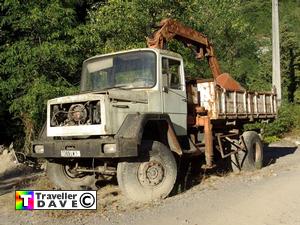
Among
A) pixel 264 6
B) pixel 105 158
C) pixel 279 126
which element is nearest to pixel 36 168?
pixel 105 158

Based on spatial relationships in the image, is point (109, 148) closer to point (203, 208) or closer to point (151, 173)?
point (151, 173)

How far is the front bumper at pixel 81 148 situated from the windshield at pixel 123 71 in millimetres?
1602

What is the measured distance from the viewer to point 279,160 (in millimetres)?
14562

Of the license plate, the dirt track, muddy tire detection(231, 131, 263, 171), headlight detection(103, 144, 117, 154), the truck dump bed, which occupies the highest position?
the truck dump bed

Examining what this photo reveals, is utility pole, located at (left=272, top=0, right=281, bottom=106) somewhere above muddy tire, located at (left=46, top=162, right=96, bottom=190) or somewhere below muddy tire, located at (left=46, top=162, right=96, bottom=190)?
above

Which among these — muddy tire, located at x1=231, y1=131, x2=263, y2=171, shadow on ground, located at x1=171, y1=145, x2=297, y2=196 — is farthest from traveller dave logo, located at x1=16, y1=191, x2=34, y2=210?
muddy tire, located at x1=231, y1=131, x2=263, y2=171

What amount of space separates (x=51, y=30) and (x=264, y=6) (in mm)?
45424

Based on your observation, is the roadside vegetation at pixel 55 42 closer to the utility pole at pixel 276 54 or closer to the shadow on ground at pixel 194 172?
the shadow on ground at pixel 194 172

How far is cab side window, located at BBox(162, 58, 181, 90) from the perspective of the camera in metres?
9.67

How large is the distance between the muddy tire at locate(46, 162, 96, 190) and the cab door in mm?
2000

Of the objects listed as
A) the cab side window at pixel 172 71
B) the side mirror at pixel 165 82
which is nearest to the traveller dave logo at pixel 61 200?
the side mirror at pixel 165 82

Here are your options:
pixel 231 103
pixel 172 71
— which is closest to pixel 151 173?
pixel 172 71

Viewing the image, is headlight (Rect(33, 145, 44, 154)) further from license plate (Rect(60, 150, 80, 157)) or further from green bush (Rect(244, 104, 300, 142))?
green bush (Rect(244, 104, 300, 142))

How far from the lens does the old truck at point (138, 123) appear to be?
8.35 metres
